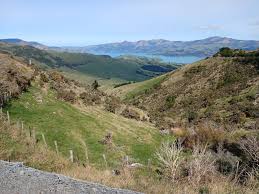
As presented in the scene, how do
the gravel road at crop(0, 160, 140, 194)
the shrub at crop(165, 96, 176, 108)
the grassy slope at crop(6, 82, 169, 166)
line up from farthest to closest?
1. the shrub at crop(165, 96, 176, 108)
2. the grassy slope at crop(6, 82, 169, 166)
3. the gravel road at crop(0, 160, 140, 194)

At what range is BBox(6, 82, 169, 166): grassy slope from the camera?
24.3 metres

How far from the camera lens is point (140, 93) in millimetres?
97562

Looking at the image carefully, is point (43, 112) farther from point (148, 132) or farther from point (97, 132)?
point (148, 132)

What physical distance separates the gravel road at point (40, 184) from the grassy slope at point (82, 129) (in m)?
12.2

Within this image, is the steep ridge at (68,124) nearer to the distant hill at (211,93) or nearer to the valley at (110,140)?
the valley at (110,140)

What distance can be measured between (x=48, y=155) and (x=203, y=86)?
223 ft

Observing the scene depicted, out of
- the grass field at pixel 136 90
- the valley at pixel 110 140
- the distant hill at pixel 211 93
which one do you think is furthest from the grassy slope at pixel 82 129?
the grass field at pixel 136 90

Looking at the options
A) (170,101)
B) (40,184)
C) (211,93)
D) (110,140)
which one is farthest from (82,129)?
(170,101)

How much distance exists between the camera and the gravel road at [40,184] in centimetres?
862

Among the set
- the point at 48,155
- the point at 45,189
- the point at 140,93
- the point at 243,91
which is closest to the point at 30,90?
the point at 48,155

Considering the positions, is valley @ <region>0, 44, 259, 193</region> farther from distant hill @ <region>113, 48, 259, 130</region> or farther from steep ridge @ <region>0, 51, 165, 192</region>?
distant hill @ <region>113, 48, 259, 130</region>

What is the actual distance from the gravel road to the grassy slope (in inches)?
481

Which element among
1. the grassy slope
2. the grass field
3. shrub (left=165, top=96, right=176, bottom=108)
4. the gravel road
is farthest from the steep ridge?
the grass field

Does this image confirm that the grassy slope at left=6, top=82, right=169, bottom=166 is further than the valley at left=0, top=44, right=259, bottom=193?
Yes
